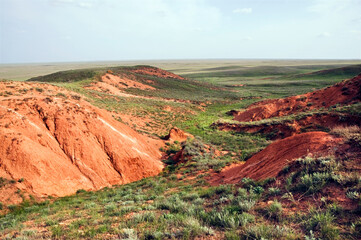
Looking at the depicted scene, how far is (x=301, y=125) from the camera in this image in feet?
73.5

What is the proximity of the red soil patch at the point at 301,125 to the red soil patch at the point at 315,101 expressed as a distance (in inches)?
275

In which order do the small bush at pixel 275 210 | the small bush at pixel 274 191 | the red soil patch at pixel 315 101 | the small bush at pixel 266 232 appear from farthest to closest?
the red soil patch at pixel 315 101, the small bush at pixel 274 191, the small bush at pixel 275 210, the small bush at pixel 266 232

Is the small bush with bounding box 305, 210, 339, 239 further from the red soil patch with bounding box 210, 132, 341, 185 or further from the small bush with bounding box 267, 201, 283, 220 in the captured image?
the red soil patch with bounding box 210, 132, 341, 185

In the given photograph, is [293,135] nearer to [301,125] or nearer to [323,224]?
[301,125]

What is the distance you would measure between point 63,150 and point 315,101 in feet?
107

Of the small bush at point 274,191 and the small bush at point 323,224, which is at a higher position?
the small bush at point 323,224

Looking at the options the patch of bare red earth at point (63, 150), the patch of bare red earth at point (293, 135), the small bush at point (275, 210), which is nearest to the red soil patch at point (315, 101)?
the patch of bare red earth at point (293, 135)

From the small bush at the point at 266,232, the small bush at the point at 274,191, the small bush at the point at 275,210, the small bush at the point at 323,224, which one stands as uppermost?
the small bush at the point at 323,224

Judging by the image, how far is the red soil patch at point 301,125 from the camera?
777 inches

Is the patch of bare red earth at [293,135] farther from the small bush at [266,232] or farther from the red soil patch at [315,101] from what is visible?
the small bush at [266,232]

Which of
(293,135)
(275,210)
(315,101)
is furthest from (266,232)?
(315,101)

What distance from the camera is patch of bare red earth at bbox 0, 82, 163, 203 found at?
1100 centimetres

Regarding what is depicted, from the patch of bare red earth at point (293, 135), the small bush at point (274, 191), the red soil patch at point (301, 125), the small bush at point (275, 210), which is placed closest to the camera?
the small bush at point (275, 210)

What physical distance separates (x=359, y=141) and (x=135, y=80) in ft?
185
